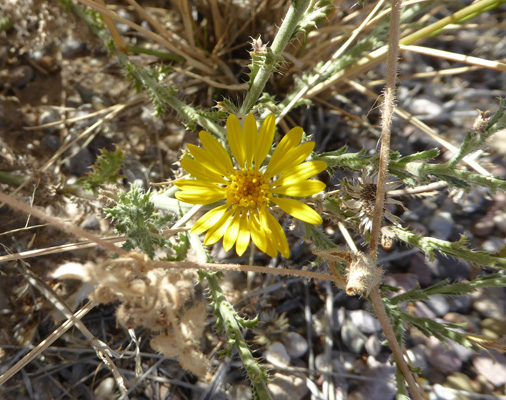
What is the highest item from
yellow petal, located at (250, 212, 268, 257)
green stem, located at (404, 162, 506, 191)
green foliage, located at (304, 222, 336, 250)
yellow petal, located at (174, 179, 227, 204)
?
green stem, located at (404, 162, 506, 191)

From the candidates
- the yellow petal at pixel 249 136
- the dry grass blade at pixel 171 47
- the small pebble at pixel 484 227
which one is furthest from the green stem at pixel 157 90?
the small pebble at pixel 484 227

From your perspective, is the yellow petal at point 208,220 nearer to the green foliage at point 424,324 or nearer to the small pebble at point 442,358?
the green foliage at point 424,324

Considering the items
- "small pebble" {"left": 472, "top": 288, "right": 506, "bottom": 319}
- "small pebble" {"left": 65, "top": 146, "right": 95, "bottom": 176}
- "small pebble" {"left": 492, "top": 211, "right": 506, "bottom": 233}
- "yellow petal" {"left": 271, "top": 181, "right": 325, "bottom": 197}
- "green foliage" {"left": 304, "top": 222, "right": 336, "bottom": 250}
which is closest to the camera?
"yellow petal" {"left": 271, "top": 181, "right": 325, "bottom": 197}

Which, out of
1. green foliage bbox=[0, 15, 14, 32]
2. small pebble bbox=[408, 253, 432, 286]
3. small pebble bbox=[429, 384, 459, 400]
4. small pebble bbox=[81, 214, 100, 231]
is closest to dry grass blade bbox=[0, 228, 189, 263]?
small pebble bbox=[81, 214, 100, 231]

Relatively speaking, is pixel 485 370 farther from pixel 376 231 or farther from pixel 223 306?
pixel 223 306

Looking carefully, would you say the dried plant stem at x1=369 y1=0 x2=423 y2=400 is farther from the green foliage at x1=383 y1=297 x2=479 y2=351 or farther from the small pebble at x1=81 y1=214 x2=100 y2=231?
the small pebble at x1=81 y1=214 x2=100 y2=231

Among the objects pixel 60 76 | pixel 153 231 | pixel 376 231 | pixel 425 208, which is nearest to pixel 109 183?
pixel 153 231
